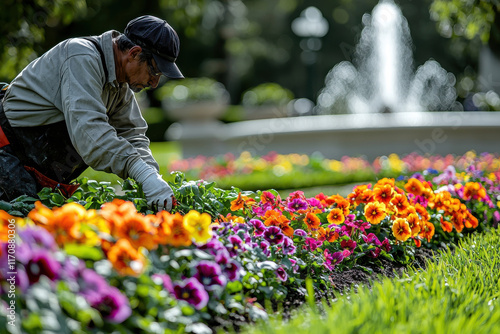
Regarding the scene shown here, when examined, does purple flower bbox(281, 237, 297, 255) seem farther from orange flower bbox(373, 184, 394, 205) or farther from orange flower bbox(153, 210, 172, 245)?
orange flower bbox(373, 184, 394, 205)

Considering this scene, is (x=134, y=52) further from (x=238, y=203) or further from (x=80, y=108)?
(x=238, y=203)

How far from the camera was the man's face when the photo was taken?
8.93ft

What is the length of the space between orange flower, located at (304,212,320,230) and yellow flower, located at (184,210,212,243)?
0.96 m

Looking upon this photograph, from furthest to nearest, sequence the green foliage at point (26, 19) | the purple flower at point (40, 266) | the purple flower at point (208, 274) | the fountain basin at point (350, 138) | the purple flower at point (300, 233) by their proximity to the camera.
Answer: the fountain basin at point (350, 138), the green foliage at point (26, 19), the purple flower at point (300, 233), the purple flower at point (208, 274), the purple flower at point (40, 266)

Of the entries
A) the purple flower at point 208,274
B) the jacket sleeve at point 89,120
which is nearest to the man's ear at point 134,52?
the jacket sleeve at point 89,120

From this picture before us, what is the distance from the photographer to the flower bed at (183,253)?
5.18 ft

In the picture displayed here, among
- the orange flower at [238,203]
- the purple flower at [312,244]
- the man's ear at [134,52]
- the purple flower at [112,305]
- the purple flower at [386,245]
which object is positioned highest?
the man's ear at [134,52]

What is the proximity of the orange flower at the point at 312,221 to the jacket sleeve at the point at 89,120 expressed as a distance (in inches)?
35.8

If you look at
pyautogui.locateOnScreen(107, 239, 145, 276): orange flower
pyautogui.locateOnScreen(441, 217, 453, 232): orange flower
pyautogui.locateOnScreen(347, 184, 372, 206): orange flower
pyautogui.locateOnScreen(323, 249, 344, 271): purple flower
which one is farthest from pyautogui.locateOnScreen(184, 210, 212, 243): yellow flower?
pyautogui.locateOnScreen(441, 217, 453, 232): orange flower

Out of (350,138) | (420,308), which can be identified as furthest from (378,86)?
(420,308)

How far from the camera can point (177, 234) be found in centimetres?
197

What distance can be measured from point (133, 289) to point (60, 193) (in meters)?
1.27

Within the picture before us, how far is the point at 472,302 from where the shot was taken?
2.18 metres

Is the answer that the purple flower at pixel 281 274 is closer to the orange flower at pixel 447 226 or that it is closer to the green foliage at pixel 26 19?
the orange flower at pixel 447 226
